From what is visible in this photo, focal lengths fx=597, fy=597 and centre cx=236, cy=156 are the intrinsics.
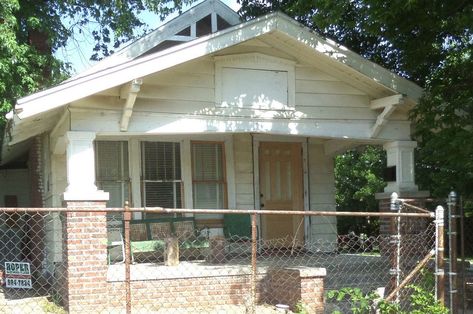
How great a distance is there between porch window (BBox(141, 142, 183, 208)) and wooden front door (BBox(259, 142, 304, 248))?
1758 mm

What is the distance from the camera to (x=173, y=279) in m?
8.15

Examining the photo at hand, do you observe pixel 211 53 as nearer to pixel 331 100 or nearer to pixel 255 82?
pixel 255 82

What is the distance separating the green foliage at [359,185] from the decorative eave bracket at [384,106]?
1318cm

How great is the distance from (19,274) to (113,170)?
10.7 ft

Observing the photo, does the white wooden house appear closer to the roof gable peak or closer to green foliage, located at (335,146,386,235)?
the roof gable peak

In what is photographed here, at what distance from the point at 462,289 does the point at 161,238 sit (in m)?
4.91

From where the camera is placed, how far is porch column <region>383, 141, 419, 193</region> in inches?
391

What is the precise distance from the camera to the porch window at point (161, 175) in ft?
35.7

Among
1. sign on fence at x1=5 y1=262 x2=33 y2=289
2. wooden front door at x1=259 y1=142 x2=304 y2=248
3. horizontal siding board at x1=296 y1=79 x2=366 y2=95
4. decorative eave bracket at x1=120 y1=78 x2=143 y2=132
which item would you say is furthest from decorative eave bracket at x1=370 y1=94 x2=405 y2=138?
sign on fence at x1=5 y1=262 x2=33 y2=289

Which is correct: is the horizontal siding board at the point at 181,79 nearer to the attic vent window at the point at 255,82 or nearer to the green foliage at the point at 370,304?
the attic vent window at the point at 255,82

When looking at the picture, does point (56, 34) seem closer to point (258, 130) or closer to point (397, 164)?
point (258, 130)

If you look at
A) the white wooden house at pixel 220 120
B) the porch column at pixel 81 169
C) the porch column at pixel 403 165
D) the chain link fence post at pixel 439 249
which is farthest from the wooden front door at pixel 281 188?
the chain link fence post at pixel 439 249

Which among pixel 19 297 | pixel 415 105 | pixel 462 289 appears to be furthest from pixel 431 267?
pixel 19 297

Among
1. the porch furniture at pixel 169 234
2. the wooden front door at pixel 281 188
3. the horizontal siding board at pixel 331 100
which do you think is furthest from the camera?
the wooden front door at pixel 281 188
